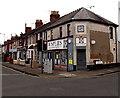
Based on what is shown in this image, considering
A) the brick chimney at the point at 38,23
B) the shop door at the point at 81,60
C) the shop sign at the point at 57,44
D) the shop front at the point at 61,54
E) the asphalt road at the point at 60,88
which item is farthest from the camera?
the brick chimney at the point at 38,23

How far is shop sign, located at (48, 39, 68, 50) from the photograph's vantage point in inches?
749

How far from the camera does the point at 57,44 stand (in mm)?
20250

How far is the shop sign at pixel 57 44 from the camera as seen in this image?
1902cm

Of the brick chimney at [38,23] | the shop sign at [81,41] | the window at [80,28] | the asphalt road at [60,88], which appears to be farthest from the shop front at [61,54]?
the brick chimney at [38,23]

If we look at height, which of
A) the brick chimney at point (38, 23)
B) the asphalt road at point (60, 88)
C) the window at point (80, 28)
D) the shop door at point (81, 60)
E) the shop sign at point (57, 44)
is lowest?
the asphalt road at point (60, 88)

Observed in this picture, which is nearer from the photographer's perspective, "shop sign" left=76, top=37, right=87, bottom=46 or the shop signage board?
"shop sign" left=76, top=37, right=87, bottom=46

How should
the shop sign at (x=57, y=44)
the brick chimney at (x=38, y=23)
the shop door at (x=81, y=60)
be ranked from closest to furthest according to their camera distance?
the shop door at (x=81, y=60) → the shop sign at (x=57, y=44) → the brick chimney at (x=38, y=23)

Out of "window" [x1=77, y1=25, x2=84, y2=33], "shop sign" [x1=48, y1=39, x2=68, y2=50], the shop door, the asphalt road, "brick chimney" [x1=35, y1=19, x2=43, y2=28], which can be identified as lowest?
the asphalt road

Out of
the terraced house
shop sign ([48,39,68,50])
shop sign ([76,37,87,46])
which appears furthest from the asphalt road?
shop sign ([48,39,68,50])

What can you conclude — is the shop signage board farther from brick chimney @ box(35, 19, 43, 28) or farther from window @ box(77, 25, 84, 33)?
brick chimney @ box(35, 19, 43, 28)

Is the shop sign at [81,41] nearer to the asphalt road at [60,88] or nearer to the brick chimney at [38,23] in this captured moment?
the asphalt road at [60,88]

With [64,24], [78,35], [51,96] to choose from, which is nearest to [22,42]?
[64,24]

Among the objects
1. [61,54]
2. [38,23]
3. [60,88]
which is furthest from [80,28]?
[38,23]

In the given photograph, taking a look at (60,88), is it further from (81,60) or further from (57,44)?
(57,44)
